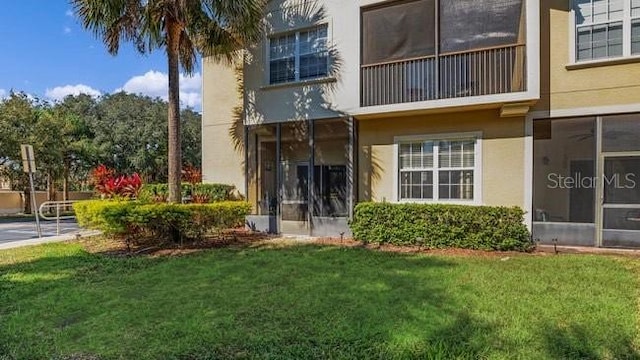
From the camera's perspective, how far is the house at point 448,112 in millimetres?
11109

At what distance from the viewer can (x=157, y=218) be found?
11.5 metres

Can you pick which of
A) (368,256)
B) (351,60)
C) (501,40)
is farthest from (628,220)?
(351,60)

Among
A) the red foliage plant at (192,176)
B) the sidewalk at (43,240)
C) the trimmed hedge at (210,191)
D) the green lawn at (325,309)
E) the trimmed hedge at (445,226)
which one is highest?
the red foliage plant at (192,176)

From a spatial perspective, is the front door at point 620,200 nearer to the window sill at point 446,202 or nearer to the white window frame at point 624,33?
the white window frame at point 624,33

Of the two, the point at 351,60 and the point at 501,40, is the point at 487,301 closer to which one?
the point at 501,40

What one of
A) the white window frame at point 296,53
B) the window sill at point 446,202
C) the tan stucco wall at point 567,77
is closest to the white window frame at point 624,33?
the tan stucco wall at point 567,77

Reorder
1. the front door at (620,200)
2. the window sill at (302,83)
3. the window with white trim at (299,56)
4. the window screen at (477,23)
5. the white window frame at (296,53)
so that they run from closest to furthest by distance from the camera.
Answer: the front door at (620,200) < the window screen at (477,23) < the window sill at (302,83) < the white window frame at (296,53) < the window with white trim at (299,56)

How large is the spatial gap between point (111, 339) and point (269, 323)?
6.37 feet

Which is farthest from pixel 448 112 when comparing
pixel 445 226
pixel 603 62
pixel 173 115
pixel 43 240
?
pixel 43 240

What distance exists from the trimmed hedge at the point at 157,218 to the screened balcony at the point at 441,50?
571 centimetres

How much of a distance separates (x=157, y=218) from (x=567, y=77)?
1164 cm

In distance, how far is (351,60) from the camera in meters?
13.9

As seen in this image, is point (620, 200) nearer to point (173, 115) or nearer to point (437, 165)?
point (437, 165)

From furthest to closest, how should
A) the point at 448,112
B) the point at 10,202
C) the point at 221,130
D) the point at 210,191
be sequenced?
the point at 10,202
the point at 221,130
the point at 210,191
the point at 448,112
